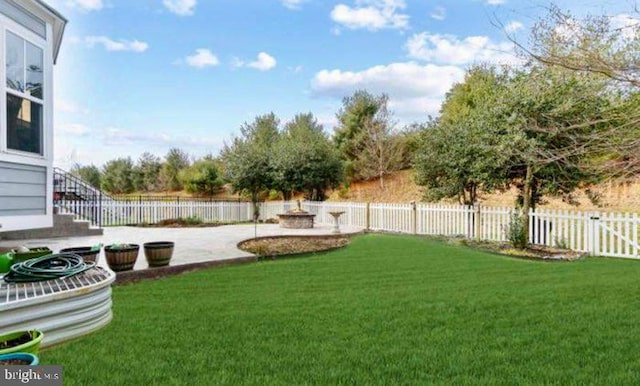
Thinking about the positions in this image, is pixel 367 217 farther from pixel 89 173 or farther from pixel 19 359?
pixel 89 173

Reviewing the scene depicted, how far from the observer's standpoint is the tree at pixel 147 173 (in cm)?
3169

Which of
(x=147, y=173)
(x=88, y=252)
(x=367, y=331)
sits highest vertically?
Answer: (x=147, y=173)

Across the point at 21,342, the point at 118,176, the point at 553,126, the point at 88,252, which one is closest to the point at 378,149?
the point at 553,126

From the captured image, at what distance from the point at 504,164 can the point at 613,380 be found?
318 inches

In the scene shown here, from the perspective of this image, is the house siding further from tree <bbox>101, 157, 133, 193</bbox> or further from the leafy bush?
tree <bbox>101, 157, 133, 193</bbox>

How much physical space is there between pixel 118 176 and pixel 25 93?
27.5 m

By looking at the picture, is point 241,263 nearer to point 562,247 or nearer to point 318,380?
point 318,380

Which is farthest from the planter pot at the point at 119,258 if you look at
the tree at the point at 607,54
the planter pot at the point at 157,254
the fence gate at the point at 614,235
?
the fence gate at the point at 614,235

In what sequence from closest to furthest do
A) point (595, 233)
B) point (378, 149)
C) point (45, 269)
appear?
point (45, 269)
point (595, 233)
point (378, 149)

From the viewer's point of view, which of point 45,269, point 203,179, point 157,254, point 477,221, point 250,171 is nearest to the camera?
point 45,269

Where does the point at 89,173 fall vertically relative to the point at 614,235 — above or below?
above

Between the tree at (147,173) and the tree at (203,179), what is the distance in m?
5.55

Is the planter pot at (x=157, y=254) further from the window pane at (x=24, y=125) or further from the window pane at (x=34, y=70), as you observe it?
the window pane at (x=34, y=70)

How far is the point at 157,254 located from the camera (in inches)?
245
